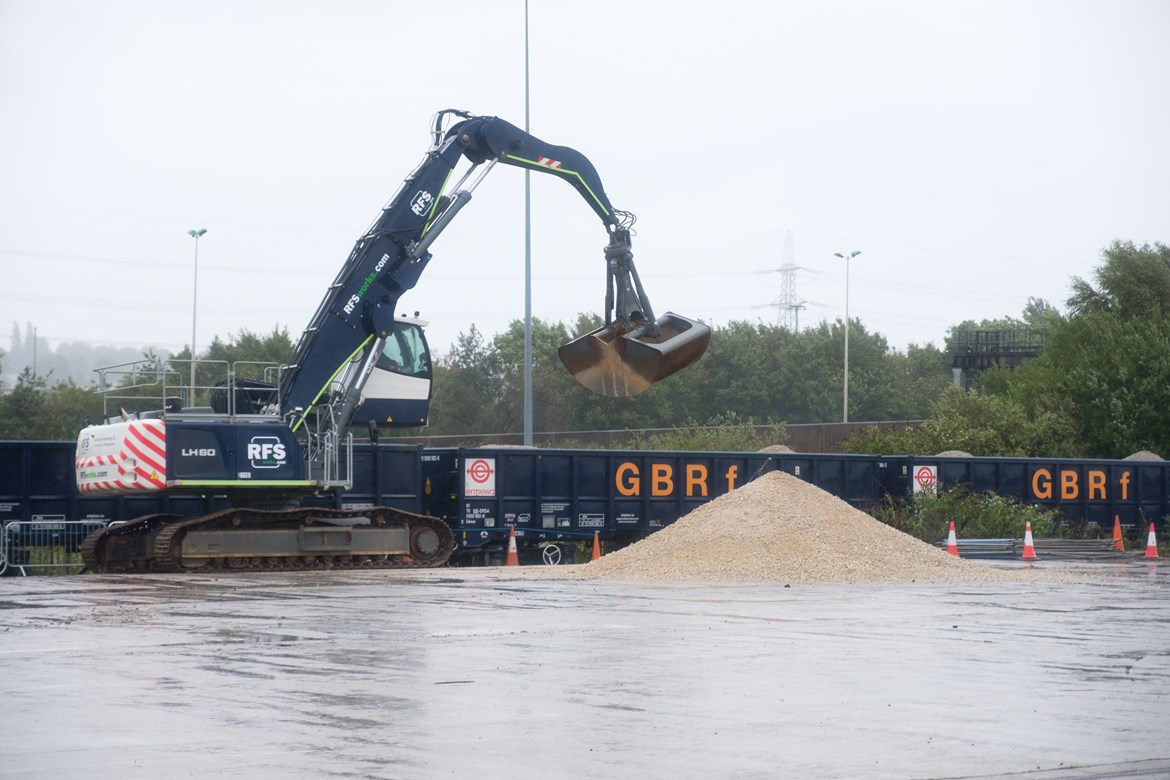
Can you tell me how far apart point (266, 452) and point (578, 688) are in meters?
14.9

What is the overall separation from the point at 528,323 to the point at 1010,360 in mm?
40622

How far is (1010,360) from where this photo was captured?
7281 cm

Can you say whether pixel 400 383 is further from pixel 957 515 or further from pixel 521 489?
pixel 957 515

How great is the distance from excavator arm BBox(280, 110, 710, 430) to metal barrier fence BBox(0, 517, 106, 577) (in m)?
4.32

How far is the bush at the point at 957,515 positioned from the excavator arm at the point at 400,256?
1225cm

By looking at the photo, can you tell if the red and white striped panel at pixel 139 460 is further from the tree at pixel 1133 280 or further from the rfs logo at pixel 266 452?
the tree at pixel 1133 280

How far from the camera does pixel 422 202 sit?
80.1 feet

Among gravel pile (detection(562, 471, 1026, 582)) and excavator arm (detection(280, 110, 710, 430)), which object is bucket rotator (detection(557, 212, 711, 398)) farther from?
gravel pile (detection(562, 471, 1026, 582))

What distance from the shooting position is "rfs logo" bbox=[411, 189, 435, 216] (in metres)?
24.4

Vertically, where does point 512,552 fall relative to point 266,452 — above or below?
below

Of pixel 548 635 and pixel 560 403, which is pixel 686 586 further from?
pixel 560 403

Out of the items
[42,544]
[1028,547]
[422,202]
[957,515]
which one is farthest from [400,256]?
[957,515]

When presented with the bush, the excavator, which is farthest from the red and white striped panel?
the bush

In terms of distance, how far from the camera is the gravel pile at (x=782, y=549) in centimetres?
2088
